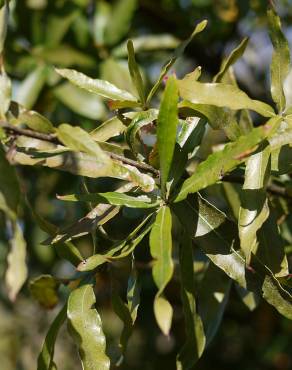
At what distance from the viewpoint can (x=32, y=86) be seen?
1403 mm

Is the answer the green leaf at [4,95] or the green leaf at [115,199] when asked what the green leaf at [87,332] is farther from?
the green leaf at [4,95]

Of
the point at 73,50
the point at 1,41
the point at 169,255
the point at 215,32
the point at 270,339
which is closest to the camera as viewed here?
the point at 169,255

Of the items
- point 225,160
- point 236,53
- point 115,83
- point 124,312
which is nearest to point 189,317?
point 124,312

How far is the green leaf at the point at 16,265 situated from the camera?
2.13ft

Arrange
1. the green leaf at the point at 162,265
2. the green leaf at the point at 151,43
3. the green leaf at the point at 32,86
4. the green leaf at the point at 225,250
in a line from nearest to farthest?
the green leaf at the point at 162,265, the green leaf at the point at 225,250, the green leaf at the point at 32,86, the green leaf at the point at 151,43

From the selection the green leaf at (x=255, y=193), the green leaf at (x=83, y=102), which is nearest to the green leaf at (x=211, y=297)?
the green leaf at (x=255, y=193)

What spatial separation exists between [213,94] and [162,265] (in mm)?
207

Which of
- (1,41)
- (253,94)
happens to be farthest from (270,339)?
(1,41)

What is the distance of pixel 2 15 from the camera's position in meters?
0.76

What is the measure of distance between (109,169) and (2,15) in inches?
9.3

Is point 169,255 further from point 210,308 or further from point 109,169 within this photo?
point 210,308

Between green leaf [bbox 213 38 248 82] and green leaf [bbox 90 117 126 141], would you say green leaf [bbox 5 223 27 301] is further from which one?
green leaf [bbox 213 38 248 82]

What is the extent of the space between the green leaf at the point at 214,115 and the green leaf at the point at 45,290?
0.30 meters

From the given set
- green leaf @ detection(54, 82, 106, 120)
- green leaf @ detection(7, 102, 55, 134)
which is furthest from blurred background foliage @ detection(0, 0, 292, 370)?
green leaf @ detection(7, 102, 55, 134)
